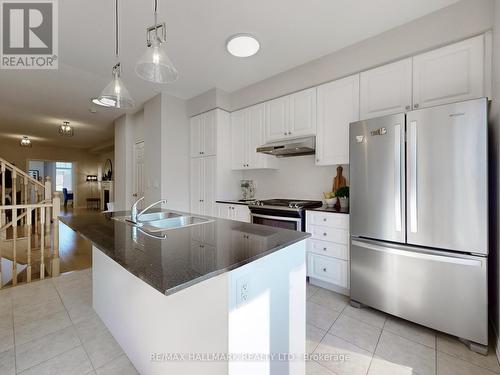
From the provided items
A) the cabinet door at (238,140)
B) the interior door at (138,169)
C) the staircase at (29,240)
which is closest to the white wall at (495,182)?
the cabinet door at (238,140)

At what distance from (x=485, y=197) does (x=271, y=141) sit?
2.23 metres

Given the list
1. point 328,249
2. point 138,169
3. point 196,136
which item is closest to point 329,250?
point 328,249

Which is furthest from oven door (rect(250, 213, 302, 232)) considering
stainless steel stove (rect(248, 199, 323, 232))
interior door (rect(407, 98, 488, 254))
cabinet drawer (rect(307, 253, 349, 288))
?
interior door (rect(407, 98, 488, 254))

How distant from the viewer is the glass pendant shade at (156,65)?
4.51 feet

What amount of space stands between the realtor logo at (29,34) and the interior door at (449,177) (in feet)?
10.7

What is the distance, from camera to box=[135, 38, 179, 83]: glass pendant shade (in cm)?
138

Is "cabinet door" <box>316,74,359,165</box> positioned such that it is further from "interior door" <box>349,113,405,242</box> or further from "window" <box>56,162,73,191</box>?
"window" <box>56,162,73,191</box>

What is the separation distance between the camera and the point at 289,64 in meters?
2.78

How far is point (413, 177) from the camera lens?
69.9 inches

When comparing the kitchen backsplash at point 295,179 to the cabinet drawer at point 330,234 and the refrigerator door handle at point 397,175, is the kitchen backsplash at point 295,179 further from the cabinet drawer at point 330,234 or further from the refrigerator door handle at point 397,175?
the refrigerator door handle at point 397,175

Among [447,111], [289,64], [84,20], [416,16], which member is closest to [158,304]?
[447,111]

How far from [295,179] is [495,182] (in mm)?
2031

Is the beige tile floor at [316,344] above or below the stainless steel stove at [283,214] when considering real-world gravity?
below

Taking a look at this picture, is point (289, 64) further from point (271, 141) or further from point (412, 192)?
point (412, 192)
